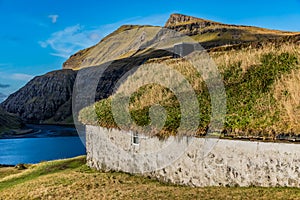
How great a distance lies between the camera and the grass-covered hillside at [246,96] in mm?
14023

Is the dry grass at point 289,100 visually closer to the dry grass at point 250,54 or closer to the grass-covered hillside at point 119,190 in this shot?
the grass-covered hillside at point 119,190

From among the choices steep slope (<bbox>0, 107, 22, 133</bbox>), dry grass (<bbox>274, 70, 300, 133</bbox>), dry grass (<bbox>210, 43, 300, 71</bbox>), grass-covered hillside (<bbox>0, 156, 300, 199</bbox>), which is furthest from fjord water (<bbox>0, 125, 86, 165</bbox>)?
steep slope (<bbox>0, 107, 22, 133</bbox>)

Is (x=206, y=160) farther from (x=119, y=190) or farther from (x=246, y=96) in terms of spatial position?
(x=246, y=96)

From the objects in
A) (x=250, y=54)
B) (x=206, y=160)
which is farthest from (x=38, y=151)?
(x=206, y=160)

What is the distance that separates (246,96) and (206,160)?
4222mm

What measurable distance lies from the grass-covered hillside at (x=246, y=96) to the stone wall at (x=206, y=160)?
0.62 m

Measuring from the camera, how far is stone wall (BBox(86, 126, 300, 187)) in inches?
488

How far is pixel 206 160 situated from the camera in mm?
14461

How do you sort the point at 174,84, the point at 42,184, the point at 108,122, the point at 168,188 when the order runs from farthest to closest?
1. the point at 174,84
2. the point at 108,122
3. the point at 42,184
4. the point at 168,188

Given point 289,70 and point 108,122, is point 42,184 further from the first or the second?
point 289,70

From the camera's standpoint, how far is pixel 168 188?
48.4ft

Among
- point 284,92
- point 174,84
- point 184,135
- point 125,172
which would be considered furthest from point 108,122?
point 284,92

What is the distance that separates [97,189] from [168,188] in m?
A: 3.40

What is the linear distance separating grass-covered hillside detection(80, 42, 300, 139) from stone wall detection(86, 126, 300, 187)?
2.02ft
